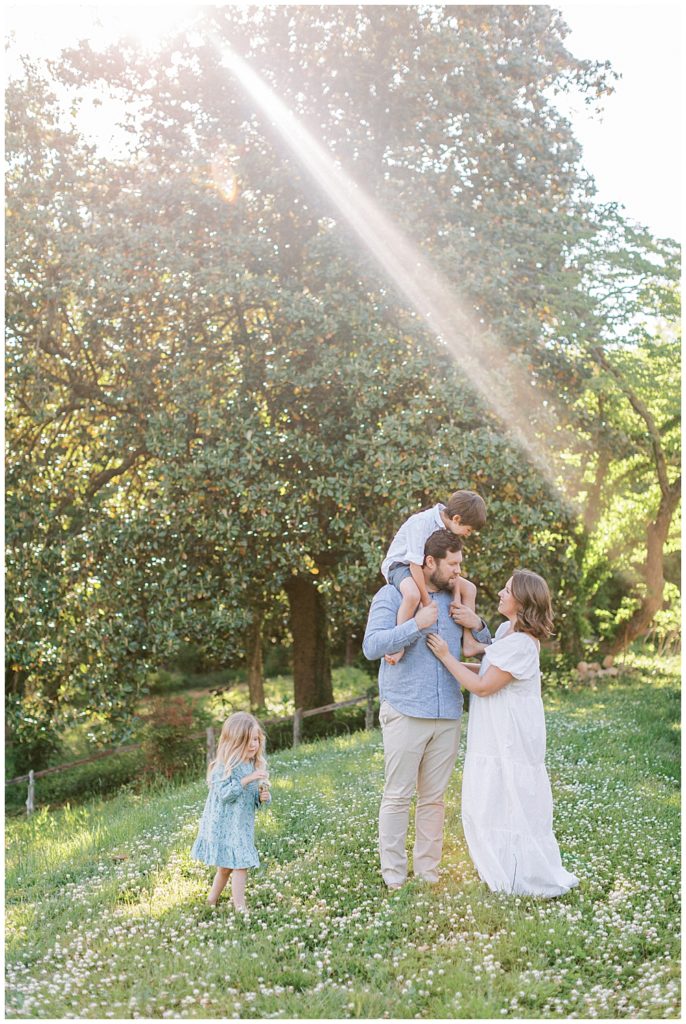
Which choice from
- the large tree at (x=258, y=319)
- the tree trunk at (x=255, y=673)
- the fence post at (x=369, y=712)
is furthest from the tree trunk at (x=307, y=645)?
the tree trunk at (x=255, y=673)

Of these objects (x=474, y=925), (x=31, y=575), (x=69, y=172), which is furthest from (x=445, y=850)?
(x=69, y=172)

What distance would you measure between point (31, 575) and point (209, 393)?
12.6ft

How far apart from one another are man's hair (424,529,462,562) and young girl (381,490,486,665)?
0.04m

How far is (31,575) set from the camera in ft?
44.2

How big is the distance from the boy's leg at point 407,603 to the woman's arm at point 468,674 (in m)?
0.25

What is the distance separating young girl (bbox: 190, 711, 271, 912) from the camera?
635 cm

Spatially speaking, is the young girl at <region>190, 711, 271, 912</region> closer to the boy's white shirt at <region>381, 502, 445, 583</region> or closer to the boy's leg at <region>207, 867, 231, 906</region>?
the boy's leg at <region>207, 867, 231, 906</region>

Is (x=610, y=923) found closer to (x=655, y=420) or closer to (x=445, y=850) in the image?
(x=445, y=850)

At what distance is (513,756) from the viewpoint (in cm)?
658

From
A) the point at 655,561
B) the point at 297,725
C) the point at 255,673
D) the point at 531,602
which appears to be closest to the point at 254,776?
the point at 531,602

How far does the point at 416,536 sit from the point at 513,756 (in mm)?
1757

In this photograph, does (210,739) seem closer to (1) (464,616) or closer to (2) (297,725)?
(2) (297,725)

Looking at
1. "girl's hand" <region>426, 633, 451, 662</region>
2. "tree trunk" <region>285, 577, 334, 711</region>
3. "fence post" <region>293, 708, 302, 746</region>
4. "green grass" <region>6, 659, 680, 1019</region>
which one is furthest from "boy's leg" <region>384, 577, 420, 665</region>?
"tree trunk" <region>285, 577, 334, 711</region>

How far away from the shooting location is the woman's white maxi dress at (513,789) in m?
6.41
